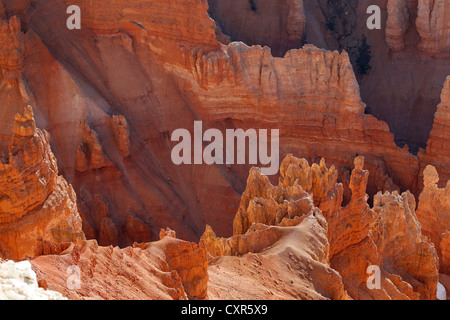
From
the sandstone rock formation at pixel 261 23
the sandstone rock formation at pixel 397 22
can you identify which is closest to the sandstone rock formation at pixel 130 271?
the sandstone rock formation at pixel 261 23

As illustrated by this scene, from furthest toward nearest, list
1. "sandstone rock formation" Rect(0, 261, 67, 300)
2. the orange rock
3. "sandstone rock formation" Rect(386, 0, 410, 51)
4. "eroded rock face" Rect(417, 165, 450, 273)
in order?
1. "sandstone rock formation" Rect(386, 0, 410, 51)
2. "eroded rock face" Rect(417, 165, 450, 273)
3. the orange rock
4. "sandstone rock formation" Rect(0, 261, 67, 300)

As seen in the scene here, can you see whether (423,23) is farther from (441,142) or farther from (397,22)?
(441,142)

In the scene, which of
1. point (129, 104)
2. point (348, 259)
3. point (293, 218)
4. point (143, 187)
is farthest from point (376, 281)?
point (129, 104)

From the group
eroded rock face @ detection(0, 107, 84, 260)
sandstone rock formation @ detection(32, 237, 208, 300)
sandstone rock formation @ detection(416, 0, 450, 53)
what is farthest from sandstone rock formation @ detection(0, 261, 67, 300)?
sandstone rock formation @ detection(416, 0, 450, 53)

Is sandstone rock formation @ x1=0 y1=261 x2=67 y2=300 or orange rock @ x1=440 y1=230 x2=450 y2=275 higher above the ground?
sandstone rock formation @ x1=0 y1=261 x2=67 y2=300

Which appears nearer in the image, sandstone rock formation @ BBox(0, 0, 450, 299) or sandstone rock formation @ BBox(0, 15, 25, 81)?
sandstone rock formation @ BBox(0, 15, 25, 81)

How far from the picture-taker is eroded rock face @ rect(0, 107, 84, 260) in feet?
56.1

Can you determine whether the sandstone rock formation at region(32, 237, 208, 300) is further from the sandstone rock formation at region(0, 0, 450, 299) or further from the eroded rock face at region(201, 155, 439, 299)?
the sandstone rock formation at region(0, 0, 450, 299)

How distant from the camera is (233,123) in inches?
1167

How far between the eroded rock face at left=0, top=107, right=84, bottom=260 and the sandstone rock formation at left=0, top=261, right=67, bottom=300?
7418 millimetres

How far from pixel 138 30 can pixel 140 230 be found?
9.30 meters

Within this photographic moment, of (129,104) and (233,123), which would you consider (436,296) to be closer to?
(233,123)

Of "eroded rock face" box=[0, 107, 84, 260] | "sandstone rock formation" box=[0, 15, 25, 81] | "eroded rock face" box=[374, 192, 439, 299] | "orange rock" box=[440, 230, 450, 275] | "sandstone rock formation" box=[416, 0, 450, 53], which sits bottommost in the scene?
"orange rock" box=[440, 230, 450, 275]

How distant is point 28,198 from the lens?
17578 millimetres
